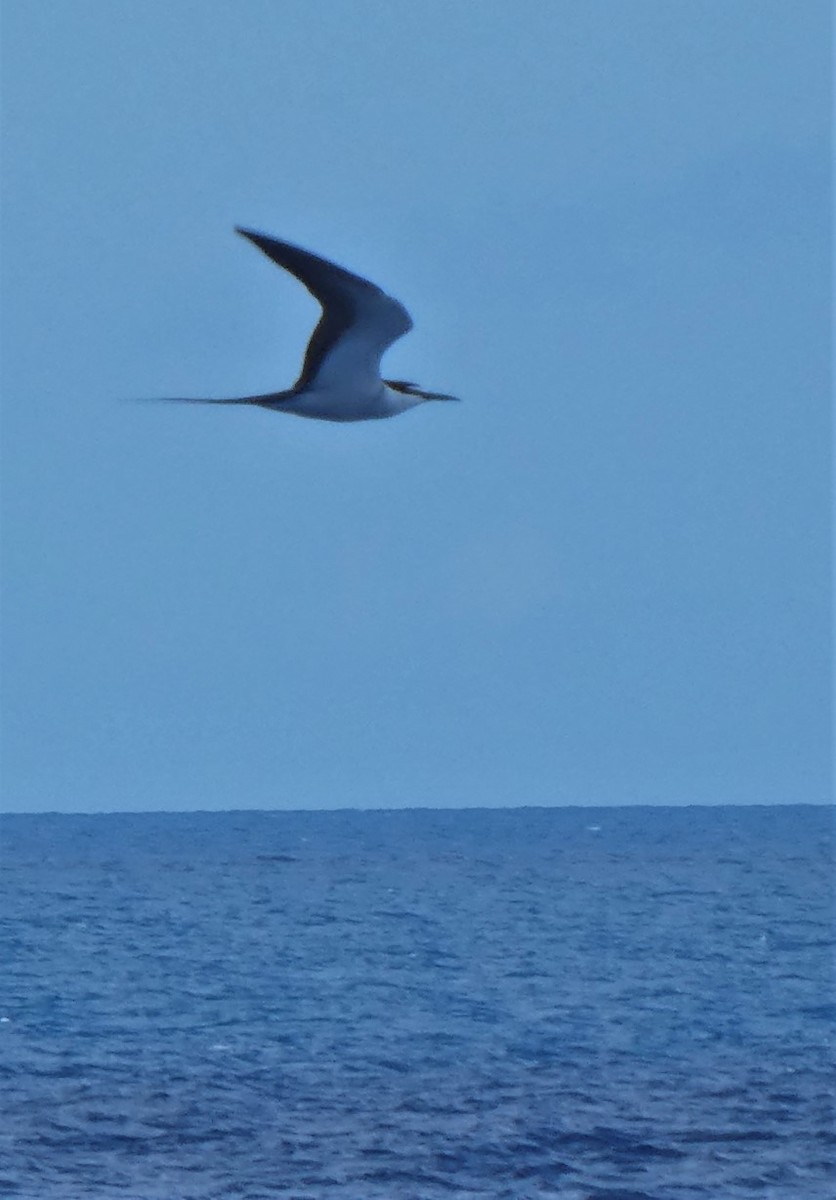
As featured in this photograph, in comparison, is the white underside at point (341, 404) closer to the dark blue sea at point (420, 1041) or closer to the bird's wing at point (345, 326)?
the bird's wing at point (345, 326)

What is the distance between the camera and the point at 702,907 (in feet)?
206

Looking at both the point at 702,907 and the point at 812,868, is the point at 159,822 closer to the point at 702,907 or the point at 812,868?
the point at 812,868

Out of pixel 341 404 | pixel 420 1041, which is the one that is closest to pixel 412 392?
pixel 341 404

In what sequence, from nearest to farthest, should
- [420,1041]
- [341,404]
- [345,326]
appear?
[345,326]
[341,404]
[420,1041]

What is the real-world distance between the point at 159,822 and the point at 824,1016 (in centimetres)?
14228

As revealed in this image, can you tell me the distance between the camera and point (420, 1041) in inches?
1229

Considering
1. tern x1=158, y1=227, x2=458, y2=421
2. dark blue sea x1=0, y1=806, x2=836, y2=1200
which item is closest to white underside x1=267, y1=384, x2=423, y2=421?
tern x1=158, y1=227, x2=458, y2=421

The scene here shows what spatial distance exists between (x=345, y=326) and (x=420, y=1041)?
787 inches

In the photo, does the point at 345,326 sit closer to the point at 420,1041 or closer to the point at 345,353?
the point at 345,353

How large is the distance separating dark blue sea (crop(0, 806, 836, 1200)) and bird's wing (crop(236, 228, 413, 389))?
9.72 meters

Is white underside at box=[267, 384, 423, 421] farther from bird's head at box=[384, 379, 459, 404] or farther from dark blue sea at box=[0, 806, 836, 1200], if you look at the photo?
dark blue sea at box=[0, 806, 836, 1200]

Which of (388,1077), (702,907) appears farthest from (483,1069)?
(702,907)

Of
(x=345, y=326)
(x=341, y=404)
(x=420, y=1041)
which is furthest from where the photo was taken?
(x=420, y=1041)

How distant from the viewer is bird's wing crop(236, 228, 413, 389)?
12.2 m
